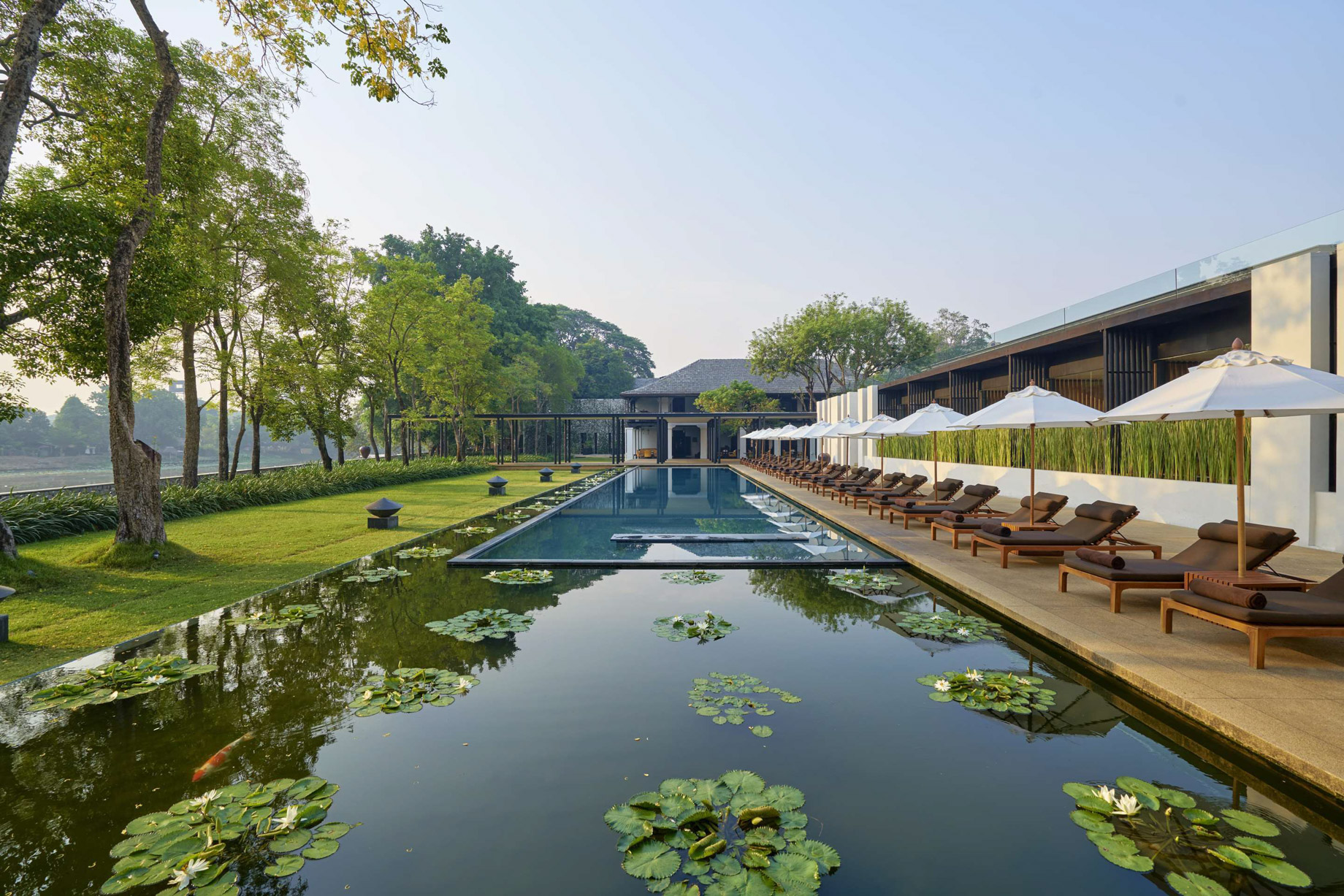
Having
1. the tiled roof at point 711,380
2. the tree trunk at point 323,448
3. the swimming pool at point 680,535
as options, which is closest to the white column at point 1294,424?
the swimming pool at point 680,535

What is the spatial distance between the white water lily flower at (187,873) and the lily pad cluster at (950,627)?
4716mm

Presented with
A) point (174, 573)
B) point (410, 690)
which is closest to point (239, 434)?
point (174, 573)

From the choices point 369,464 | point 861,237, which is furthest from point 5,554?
point 861,237

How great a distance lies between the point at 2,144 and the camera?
6258 millimetres

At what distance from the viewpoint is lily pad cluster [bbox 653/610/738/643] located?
5.03 meters

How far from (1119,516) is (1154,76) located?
50.2 ft

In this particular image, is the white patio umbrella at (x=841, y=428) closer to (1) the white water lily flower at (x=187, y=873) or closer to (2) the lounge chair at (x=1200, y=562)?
(2) the lounge chair at (x=1200, y=562)

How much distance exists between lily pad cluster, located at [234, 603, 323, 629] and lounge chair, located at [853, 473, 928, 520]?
354 inches

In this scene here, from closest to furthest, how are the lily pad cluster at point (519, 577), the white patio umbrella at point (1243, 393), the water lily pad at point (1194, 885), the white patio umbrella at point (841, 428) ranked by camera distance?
the water lily pad at point (1194, 885), the white patio umbrella at point (1243, 393), the lily pad cluster at point (519, 577), the white patio umbrella at point (841, 428)

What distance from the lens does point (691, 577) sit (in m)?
7.24

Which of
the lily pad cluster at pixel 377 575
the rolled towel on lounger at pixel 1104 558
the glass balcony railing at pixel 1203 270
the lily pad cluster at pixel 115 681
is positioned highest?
the glass balcony railing at pixel 1203 270

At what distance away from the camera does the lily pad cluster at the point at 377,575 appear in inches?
274

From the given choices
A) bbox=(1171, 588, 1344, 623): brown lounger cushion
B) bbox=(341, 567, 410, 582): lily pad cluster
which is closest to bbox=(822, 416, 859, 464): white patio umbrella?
bbox=(1171, 588, 1344, 623): brown lounger cushion

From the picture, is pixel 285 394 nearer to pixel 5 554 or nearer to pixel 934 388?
pixel 5 554
